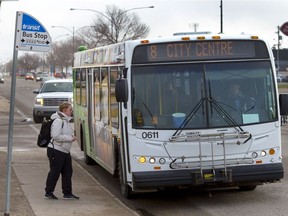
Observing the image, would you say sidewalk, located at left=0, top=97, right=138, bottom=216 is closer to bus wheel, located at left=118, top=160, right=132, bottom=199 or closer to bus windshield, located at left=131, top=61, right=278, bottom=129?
bus wheel, located at left=118, top=160, right=132, bottom=199

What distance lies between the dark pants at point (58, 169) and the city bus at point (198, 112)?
0.91 metres

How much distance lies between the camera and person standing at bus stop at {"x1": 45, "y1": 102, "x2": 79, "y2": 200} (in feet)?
31.0

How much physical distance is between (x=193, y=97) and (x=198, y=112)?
23cm

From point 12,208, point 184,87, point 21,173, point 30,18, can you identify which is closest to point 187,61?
point 184,87

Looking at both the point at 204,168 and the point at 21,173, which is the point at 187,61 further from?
the point at 21,173

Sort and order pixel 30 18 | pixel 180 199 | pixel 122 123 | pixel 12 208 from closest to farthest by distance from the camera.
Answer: pixel 30 18 < pixel 12 208 < pixel 122 123 < pixel 180 199

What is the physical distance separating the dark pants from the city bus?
91cm

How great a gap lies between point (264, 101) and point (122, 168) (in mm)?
2384

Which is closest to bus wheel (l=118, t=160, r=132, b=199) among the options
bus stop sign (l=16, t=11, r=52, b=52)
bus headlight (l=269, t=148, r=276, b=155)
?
bus headlight (l=269, t=148, r=276, b=155)

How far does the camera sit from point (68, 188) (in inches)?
384

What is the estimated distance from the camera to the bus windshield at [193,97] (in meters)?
9.04

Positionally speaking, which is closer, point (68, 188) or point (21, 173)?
point (68, 188)

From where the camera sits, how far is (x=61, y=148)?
31.4 ft

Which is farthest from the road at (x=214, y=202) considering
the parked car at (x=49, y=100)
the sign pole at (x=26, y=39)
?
the parked car at (x=49, y=100)
